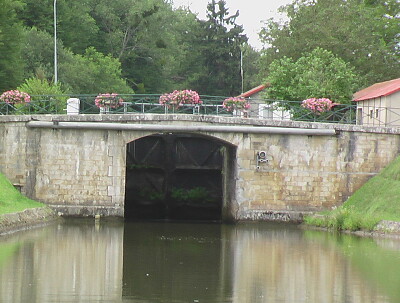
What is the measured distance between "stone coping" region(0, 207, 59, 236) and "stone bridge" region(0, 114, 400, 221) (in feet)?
6.04

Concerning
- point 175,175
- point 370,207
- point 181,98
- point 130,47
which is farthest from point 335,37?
point 130,47

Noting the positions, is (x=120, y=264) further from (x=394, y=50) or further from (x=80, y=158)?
(x=394, y=50)

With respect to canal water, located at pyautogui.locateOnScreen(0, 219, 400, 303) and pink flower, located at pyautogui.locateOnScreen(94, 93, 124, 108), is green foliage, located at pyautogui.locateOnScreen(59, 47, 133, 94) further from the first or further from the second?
canal water, located at pyautogui.locateOnScreen(0, 219, 400, 303)

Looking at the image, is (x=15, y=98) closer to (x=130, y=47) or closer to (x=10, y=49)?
(x=10, y=49)

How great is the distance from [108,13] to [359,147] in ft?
141

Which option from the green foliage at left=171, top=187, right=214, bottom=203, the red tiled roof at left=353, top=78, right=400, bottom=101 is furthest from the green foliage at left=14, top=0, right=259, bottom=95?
the red tiled roof at left=353, top=78, right=400, bottom=101

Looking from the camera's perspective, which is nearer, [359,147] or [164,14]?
[359,147]

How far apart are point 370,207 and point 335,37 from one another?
23.9 metres

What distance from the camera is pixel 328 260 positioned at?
102 feet

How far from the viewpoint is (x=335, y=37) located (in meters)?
63.2

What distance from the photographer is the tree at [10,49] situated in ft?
193

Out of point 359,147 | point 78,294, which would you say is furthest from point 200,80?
point 78,294

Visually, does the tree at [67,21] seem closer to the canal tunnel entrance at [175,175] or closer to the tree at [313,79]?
the canal tunnel entrance at [175,175]

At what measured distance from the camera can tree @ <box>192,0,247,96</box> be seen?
92375mm
